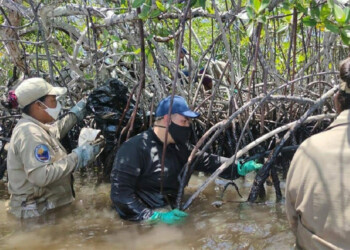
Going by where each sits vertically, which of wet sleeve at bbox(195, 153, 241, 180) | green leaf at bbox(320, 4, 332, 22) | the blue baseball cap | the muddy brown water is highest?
green leaf at bbox(320, 4, 332, 22)

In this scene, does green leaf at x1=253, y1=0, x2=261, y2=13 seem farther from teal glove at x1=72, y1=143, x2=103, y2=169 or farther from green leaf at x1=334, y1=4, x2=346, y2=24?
teal glove at x1=72, y1=143, x2=103, y2=169

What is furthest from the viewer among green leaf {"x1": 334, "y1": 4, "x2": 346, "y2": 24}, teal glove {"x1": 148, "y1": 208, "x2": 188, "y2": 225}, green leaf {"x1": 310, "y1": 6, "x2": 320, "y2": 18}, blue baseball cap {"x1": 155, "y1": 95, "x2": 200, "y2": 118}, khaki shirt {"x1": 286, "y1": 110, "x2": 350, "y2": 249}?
blue baseball cap {"x1": 155, "y1": 95, "x2": 200, "y2": 118}

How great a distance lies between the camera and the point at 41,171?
292 centimetres

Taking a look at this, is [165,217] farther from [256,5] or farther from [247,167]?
[256,5]

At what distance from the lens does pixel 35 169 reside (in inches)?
115

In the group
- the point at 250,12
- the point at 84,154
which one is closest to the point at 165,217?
the point at 84,154

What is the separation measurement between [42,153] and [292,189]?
6.54 ft

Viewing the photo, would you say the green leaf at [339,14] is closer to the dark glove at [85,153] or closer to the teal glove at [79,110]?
the dark glove at [85,153]

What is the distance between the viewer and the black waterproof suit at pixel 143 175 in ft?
9.16

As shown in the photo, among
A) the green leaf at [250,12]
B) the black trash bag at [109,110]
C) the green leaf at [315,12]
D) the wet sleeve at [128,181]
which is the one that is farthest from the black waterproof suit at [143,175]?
the green leaf at [315,12]

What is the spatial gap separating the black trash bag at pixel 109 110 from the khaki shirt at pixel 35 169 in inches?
26.8

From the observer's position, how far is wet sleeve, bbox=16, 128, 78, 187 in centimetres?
292

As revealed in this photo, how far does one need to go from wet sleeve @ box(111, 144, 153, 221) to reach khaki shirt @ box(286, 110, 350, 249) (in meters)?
1.47

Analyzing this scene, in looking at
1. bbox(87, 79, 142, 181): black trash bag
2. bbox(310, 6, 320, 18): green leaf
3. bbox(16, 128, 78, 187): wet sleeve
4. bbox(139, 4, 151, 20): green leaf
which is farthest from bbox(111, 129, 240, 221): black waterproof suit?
bbox(310, 6, 320, 18): green leaf
